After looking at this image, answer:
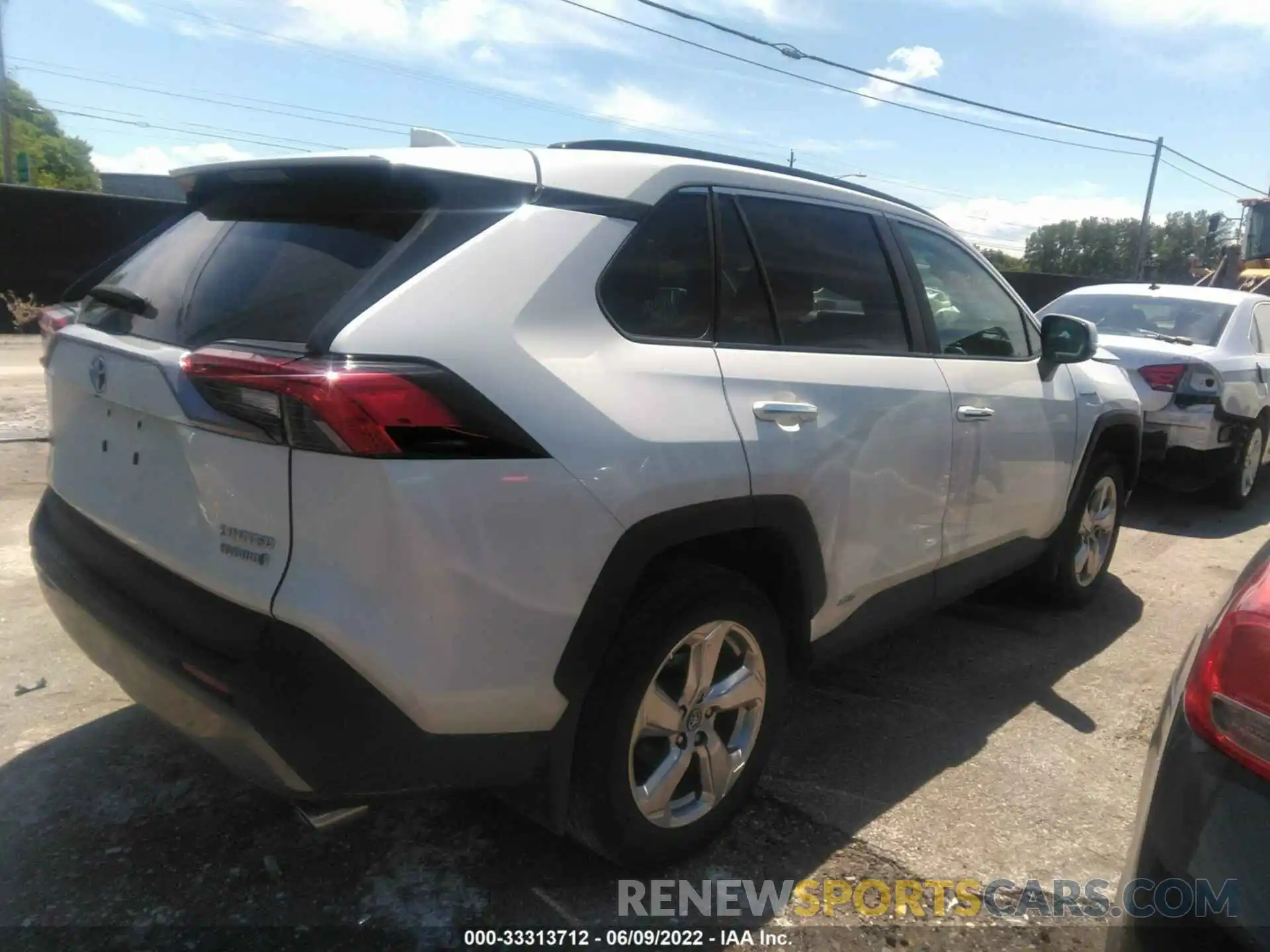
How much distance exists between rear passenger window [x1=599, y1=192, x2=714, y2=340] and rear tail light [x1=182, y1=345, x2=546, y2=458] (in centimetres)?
51

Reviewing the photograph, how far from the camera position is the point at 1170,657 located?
4.23m

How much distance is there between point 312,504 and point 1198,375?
21.1 ft

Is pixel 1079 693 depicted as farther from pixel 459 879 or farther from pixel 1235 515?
pixel 1235 515

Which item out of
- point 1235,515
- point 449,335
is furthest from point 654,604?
point 1235,515

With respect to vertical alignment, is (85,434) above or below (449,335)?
below

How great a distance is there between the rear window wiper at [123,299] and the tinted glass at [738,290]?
1.44m

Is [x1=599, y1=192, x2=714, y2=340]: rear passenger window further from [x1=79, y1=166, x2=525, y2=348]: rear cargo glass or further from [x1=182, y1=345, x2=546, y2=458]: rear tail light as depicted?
[x1=182, y1=345, x2=546, y2=458]: rear tail light

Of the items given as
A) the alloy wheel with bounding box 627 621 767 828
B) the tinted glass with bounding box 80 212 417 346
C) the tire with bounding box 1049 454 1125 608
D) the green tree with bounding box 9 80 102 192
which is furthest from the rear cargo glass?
the green tree with bounding box 9 80 102 192

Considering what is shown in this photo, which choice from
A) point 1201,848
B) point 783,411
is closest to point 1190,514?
point 783,411

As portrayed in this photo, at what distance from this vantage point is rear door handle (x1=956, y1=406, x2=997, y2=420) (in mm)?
3291

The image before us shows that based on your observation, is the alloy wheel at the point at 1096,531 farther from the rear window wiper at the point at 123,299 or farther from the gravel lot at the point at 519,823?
the rear window wiper at the point at 123,299

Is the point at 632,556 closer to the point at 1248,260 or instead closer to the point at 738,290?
the point at 738,290

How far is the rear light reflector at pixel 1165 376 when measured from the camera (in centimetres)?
649

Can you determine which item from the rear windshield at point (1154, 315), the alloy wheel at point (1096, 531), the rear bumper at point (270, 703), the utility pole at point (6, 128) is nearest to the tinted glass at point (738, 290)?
the rear bumper at point (270, 703)
